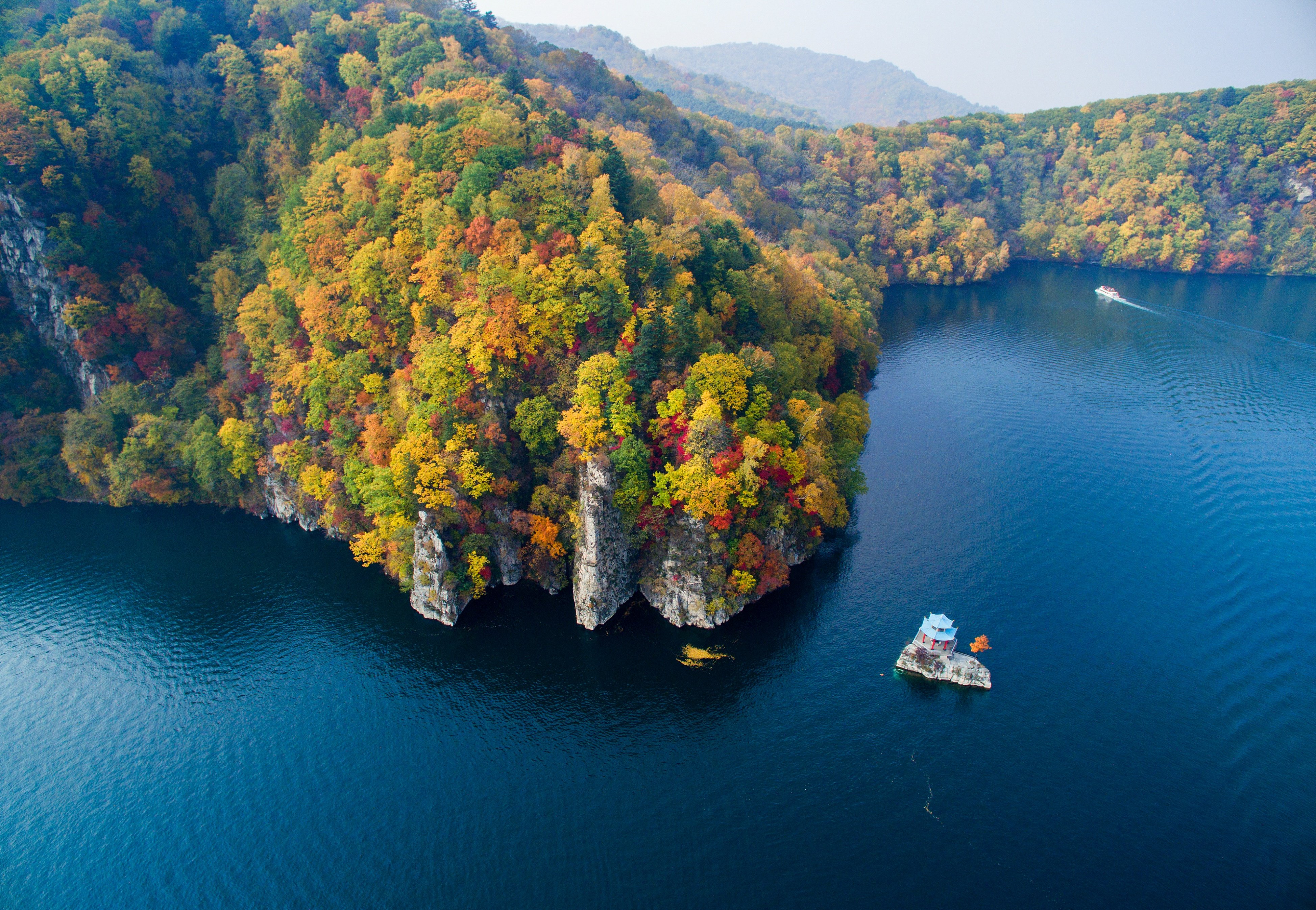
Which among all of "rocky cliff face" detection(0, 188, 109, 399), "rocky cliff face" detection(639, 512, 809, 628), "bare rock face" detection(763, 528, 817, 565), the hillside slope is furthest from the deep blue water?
"rocky cliff face" detection(0, 188, 109, 399)

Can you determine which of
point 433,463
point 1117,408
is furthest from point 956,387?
point 433,463

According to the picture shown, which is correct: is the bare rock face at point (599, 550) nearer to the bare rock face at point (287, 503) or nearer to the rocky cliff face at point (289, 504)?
the rocky cliff face at point (289, 504)

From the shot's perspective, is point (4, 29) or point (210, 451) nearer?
point (210, 451)

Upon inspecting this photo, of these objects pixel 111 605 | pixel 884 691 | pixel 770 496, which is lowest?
pixel 111 605

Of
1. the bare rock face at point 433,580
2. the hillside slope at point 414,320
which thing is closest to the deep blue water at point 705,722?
the bare rock face at point 433,580

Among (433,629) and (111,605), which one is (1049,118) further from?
(111,605)

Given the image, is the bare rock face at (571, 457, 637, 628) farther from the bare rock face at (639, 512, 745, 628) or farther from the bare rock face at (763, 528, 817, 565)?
the bare rock face at (763, 528, 817, 565)
